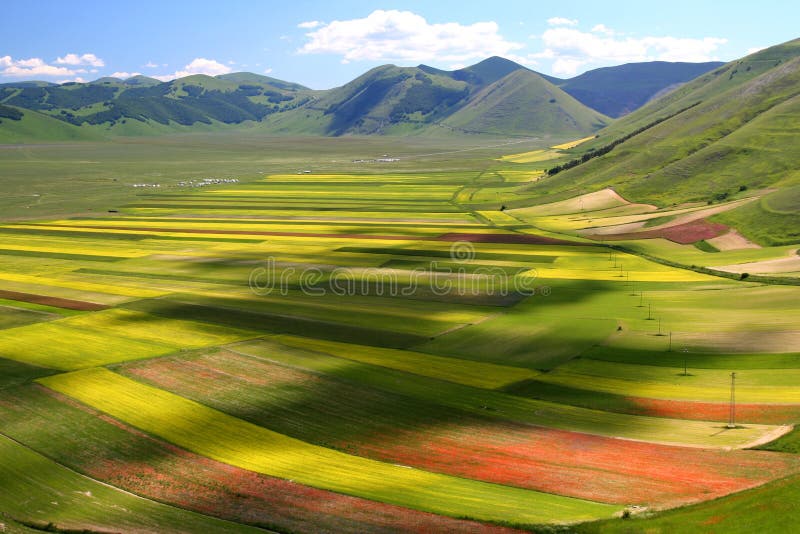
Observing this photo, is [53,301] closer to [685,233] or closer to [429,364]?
[429,364]

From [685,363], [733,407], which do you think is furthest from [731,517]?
[685,363]

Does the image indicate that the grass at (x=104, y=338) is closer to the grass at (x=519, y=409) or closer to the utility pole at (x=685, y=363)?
the grass at (x=519, y=409)

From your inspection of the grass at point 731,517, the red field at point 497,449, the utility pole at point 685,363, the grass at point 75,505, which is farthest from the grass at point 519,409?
the grass at point 75,505

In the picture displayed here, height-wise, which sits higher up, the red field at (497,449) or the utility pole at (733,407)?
the utility pole at (733,407)

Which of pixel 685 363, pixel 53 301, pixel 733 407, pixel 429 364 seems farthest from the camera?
pixel 53 301

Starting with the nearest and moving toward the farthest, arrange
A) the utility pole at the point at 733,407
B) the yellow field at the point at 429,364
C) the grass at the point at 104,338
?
the utility pole at the point at 733,407 < the yellow field at the point at 429,364 < the grass at the point at 104,338

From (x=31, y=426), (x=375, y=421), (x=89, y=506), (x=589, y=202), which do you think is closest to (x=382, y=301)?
(x=375, y=421)
